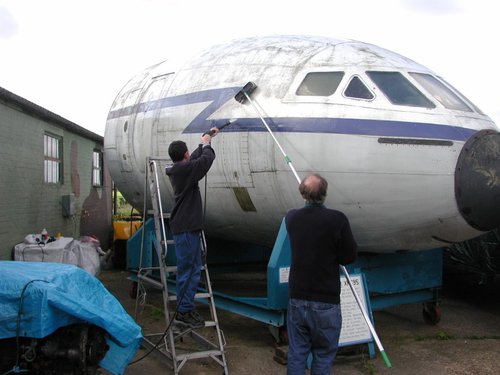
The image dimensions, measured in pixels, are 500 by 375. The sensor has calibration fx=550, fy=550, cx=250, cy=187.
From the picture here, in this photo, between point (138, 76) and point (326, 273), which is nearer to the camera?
point (326, 273)

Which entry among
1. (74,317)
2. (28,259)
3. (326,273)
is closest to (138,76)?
(28,259)

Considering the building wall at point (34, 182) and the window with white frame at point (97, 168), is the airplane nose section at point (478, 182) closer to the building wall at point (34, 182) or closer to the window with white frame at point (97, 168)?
the building wall at point (34, 182)

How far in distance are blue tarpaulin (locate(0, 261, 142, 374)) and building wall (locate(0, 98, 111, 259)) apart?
4.43 meters

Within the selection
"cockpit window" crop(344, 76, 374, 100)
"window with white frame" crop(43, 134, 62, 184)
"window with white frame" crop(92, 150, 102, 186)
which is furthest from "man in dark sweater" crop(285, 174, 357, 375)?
"window with white frame" crop(92, 150, 102, 186)

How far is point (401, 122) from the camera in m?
5.48

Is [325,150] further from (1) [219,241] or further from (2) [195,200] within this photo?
(1) [219,241]

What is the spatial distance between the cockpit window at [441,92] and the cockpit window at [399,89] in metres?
0.16

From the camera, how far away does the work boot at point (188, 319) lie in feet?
18.5

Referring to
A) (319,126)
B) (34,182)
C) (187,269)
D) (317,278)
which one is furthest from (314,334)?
(34,182)

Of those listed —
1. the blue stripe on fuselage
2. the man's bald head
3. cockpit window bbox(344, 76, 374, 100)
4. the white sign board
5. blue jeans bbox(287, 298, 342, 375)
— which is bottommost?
the white sign board

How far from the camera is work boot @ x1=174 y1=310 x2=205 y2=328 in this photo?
564 cm

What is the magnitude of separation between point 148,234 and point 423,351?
445cm

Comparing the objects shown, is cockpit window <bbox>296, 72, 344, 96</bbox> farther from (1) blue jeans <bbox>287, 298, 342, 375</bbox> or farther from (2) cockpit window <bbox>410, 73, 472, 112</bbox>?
(1) blue jeans <bbox>287, 298, 342, 375</bbox>

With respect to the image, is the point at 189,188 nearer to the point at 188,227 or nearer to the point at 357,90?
the point at 188,227
